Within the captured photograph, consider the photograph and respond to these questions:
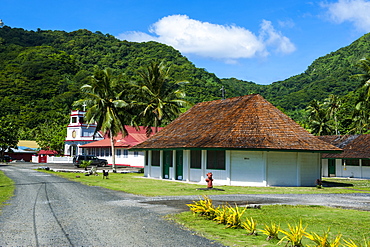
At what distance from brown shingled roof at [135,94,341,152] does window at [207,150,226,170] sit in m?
0.92

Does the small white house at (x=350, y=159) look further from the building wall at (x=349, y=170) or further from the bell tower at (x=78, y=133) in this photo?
the bell tower at (x=78, y=133)

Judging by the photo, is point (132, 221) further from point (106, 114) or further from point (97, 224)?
point (106, 114)

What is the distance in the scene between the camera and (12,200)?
655 inches

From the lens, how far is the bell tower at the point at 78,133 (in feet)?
244

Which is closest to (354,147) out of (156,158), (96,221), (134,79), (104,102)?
(156,158)

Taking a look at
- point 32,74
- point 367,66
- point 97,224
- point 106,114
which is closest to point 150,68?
point 106,114

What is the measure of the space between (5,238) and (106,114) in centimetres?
3494

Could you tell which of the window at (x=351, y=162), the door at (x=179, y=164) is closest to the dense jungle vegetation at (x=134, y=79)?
the window at (x=351, y=162)

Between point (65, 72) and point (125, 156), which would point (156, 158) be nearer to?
point (125, 156)

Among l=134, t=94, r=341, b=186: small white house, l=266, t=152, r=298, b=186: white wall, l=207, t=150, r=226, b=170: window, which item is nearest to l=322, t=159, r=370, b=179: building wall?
l=134, t=94, r=341, b=186: small white house

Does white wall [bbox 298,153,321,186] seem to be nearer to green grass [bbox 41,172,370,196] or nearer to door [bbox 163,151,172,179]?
green grass [bbox 41,172,370,196]

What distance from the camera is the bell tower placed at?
7438 cm

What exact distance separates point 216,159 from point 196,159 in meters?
1.90

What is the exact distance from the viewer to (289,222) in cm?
1125
